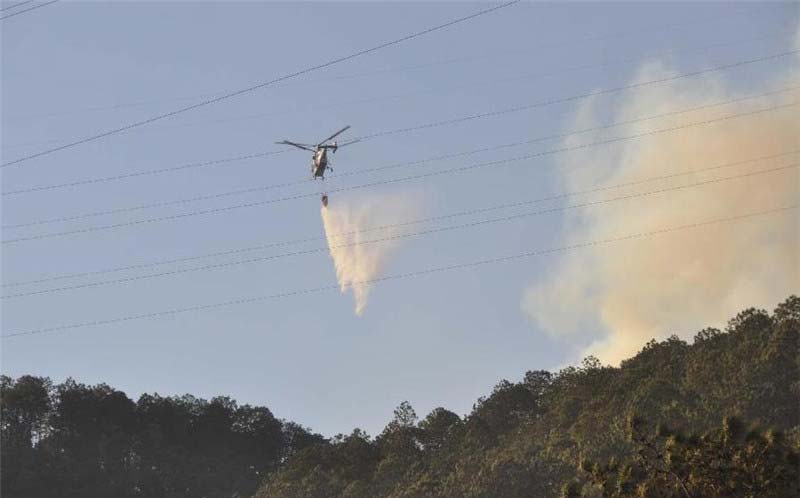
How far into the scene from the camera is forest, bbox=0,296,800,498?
368 ft

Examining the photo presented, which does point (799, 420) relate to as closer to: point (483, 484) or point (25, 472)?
point (483, 484)

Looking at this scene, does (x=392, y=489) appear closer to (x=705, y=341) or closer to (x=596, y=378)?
(x=596, y=378)

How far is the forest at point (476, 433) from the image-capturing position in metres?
112


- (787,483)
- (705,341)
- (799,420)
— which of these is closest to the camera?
(787,483)

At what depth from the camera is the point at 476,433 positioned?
14738 centimetres

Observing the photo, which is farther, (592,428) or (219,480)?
(219,480)

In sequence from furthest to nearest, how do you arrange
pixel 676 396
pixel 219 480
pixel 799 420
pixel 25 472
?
pixel 219 480
pixel 25 472
pixel 676 396
pixel 799 420

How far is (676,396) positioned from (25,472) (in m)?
83.3

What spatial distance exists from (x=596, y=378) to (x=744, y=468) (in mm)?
95976

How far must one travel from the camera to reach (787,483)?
4519cm

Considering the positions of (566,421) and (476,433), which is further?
(476,433)

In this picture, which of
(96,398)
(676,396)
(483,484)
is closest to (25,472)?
(96,398)

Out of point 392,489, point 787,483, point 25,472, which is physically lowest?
point 787,483

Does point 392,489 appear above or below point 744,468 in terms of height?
above
